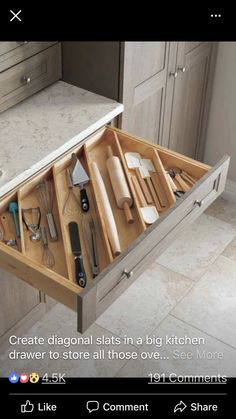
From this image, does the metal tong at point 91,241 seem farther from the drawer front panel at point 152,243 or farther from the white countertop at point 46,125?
the white countertop at point 46,125

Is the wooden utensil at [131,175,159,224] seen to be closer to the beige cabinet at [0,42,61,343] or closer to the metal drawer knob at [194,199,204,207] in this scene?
the metal drawer knob at [194,199,204,207]

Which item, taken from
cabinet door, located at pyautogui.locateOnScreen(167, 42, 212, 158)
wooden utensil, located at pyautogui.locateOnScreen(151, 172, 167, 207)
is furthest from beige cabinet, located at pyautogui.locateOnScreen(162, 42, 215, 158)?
wooden utensil, located at pyautogui.locateOnScreen(151, 172, 167, 207)

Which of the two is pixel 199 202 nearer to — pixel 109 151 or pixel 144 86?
pixel 109 151

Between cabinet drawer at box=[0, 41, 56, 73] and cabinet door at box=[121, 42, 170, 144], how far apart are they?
12.8 inches

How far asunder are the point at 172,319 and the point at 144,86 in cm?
93

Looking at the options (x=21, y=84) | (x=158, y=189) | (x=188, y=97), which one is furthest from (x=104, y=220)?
(x=188, y=97)

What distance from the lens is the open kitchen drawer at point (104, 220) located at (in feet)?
6.18

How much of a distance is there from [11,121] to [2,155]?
22 cm

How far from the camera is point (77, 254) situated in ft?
6.63

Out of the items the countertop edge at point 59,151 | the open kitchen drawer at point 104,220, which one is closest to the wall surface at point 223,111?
the countertop edge at point 59,151

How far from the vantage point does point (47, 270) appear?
1.89 m

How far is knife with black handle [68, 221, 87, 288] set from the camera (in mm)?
1935

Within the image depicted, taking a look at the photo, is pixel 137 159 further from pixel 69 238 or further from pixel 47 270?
pixel 47 270

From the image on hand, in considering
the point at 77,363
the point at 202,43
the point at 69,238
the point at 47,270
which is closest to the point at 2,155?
the point at 69,238
